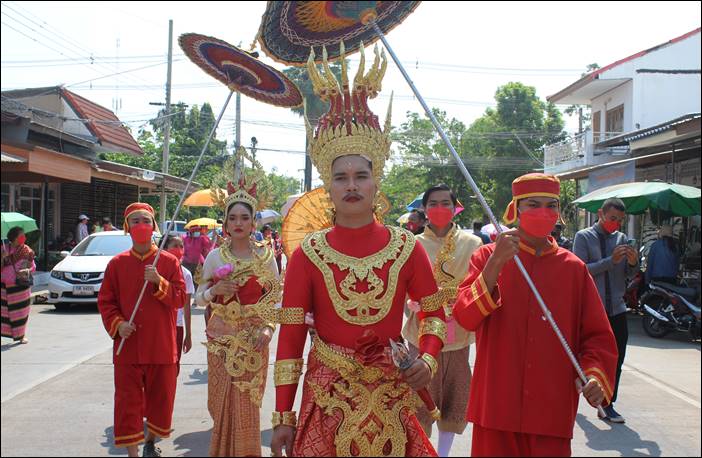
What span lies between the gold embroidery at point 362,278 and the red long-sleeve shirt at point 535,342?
0.47 metres

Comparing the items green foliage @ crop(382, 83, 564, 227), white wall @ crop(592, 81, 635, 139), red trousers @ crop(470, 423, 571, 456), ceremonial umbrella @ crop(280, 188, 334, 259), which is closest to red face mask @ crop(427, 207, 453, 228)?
ceremonial umbrella @ crop(280, 188, 334, 259)

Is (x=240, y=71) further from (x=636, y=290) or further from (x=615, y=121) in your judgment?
(x=615, y=121)

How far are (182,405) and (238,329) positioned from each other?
7.42 feet

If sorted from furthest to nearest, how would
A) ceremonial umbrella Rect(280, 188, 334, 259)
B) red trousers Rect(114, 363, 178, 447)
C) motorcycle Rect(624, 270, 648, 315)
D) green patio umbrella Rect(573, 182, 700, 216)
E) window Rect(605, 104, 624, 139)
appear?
window Rect(605, 104, 624, 139) → motorcycle Rect(624, 270, 648, 315) → green patio umbrella Rect(573, 182, 700, 216) → ceremonial umbrella Rect(280, 188, 334, 259) → red trousers Rect(114, 363, 178, 447)

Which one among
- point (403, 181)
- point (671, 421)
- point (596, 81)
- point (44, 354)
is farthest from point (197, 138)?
point (671, 421)

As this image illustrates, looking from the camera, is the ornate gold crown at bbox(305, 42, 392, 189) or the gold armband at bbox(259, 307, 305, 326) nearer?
the gold armband at bbox(259, 307, 305, 326)

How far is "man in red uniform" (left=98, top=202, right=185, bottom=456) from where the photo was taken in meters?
4.69

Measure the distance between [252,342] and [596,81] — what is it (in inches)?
803

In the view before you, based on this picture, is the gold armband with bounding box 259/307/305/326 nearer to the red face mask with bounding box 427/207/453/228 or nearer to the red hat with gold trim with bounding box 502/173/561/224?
the red hat with gold trim with bounding box 502/173/561/224

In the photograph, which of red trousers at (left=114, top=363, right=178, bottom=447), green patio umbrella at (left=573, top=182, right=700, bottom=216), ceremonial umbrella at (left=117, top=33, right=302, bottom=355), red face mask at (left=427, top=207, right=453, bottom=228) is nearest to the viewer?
ceremonial umbrella at (left=117, top=33, right=302, bottom=355)

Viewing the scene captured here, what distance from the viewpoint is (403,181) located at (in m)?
40.6

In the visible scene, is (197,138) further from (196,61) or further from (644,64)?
(196,61)

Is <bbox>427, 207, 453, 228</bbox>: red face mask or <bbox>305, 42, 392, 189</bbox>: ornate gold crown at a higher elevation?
<bbox>305, 42, 392, 189</bbox>: ornate gold crown

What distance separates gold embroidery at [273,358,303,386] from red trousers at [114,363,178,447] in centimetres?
243
